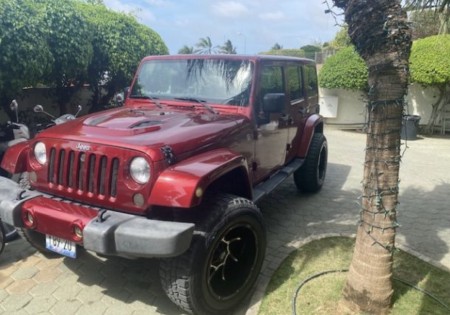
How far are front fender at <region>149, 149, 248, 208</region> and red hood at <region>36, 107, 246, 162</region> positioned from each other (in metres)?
0.22

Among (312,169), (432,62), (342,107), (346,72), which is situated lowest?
(312,169)

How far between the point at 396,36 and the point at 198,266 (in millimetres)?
1954

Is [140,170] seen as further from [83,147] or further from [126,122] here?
[126,122]

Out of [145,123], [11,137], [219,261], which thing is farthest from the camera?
[11,137]

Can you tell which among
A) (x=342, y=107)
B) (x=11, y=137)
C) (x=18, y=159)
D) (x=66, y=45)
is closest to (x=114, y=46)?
(x=66, y=45)

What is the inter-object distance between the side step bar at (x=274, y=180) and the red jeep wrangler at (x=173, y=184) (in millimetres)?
38

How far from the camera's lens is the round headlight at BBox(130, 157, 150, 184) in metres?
2.67

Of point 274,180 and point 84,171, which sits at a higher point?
point 84,171

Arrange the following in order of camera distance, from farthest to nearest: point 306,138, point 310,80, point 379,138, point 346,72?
point 346,72 → point 310,80 → point 306,138 → point 379,138

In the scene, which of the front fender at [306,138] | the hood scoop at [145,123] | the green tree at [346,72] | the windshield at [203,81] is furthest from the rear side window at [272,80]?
the green tree at [346,72]

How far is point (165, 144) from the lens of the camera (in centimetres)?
279

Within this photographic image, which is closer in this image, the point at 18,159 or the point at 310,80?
the point at 18,159

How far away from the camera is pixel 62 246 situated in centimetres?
282

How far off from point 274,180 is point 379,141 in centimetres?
187
